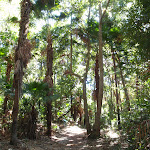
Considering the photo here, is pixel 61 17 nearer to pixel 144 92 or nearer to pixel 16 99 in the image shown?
pixel 16 99

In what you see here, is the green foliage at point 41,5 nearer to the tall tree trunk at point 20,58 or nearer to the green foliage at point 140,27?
the tall tree trunk at point 20,58

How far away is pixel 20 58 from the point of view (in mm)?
7941

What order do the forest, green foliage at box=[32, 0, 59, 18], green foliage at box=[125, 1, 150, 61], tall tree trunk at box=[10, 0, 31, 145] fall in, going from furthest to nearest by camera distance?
1. green foliage at box=[32, 0, 59, 18]
2. tall tree trunk at box=[10, 0, 31, 145]
3. the forest
4. green foliage at box=[125, 1, 150, 61]

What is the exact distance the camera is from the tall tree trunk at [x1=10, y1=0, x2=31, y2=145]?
7559 mm

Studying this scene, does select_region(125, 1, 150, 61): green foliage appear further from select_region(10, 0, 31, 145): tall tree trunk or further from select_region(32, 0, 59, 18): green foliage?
select_region(32, 0, 59, 18): green foliage

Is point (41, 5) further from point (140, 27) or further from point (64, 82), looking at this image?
point (64, 82)

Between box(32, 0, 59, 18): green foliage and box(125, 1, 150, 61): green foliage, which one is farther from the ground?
box(32, 0, 59, 18): green foliage

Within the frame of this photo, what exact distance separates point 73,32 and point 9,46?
199 inches

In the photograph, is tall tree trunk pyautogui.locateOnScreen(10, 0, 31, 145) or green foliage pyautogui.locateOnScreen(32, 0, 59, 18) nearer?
tall tree trunk pyautogui.locateOnScreen(10, 0, 31, 145)

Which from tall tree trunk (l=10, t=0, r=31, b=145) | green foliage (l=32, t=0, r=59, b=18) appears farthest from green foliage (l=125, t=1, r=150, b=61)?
green foliage (l=32, t=0, r=59, b=18)

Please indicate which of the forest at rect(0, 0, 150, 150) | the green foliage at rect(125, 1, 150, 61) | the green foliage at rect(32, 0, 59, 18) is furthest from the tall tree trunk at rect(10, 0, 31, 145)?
the green foliage at rect(125, 1, 150, 61)

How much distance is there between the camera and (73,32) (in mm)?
13812

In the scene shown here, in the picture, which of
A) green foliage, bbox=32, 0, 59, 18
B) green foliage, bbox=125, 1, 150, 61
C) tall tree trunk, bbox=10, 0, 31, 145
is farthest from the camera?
green foliage, bbox=32, 0, 59, 18

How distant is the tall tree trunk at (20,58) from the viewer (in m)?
7.56
